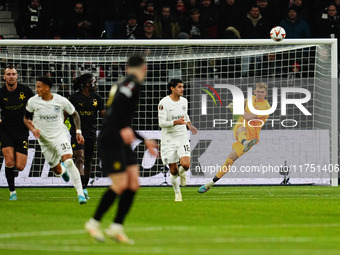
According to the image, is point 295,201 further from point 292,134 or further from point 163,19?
point 163,19

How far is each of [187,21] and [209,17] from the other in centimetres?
67

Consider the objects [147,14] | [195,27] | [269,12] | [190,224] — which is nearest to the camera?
[190,224]

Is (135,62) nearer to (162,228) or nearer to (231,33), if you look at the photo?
(162,228)

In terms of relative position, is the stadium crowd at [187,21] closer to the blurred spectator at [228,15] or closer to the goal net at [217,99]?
the blurred spectator at [228,15]

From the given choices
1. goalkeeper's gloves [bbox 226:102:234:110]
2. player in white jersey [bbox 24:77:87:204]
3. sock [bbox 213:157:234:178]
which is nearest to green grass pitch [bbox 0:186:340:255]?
sock [bbox 213:157:234:178]

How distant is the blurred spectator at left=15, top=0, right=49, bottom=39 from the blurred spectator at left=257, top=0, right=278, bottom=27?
247 inches

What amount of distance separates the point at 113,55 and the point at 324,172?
Result: 5.95 metres

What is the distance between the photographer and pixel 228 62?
69.2 ft

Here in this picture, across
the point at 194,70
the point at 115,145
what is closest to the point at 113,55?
the point at 194,70

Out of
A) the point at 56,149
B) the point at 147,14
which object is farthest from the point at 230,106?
the point at 56,149

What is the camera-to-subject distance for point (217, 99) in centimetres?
2111

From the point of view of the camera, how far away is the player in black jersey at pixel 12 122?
1677 cm

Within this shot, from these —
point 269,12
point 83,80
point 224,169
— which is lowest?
point 224,169

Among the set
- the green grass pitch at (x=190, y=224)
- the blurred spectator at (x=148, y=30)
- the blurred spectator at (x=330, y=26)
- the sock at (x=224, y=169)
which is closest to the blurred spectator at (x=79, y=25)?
the blurred spectator at (x=148, y=30)
